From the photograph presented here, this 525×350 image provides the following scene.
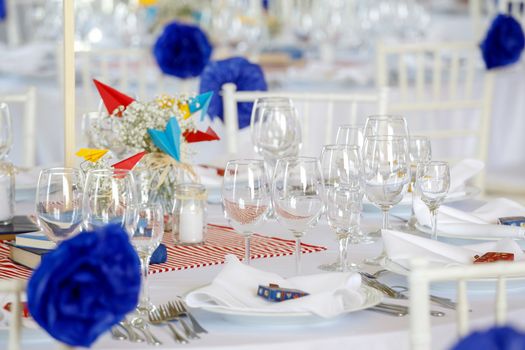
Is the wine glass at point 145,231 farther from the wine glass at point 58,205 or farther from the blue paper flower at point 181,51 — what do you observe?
the blue paper flower at point 181,51

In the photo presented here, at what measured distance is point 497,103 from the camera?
4.56 meters

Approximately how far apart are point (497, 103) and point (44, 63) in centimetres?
215

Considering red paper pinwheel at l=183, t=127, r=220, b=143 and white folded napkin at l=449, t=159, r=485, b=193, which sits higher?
red paper pinwheel at l=183, t=127, r=220, b=143

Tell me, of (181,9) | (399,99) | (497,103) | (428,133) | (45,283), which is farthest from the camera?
(181,9)

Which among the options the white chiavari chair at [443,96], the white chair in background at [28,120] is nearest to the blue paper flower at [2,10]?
the white chiavari chair at [443,96]

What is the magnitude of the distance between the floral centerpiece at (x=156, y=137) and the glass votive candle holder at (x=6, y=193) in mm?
204

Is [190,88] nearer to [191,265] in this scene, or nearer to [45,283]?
[191,265]

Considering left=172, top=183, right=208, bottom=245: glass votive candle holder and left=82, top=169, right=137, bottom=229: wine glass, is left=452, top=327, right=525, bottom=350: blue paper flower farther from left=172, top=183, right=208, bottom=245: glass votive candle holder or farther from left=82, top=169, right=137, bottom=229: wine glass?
left=172, top=183, right=208, bottom=245: glass votive candle holder

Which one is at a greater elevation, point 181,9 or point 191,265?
point 181,9

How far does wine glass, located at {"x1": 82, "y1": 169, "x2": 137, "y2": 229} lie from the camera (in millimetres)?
1488

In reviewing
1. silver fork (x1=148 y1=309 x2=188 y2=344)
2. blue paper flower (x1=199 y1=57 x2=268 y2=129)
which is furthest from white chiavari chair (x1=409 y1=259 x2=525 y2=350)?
blue paper flower (x1=199 y1=57 x2=268 y2=129)

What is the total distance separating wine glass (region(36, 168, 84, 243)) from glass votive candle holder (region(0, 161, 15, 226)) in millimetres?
440

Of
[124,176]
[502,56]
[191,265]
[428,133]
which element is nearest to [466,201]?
[191,265]

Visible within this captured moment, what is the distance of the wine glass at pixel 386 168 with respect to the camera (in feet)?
5.93
